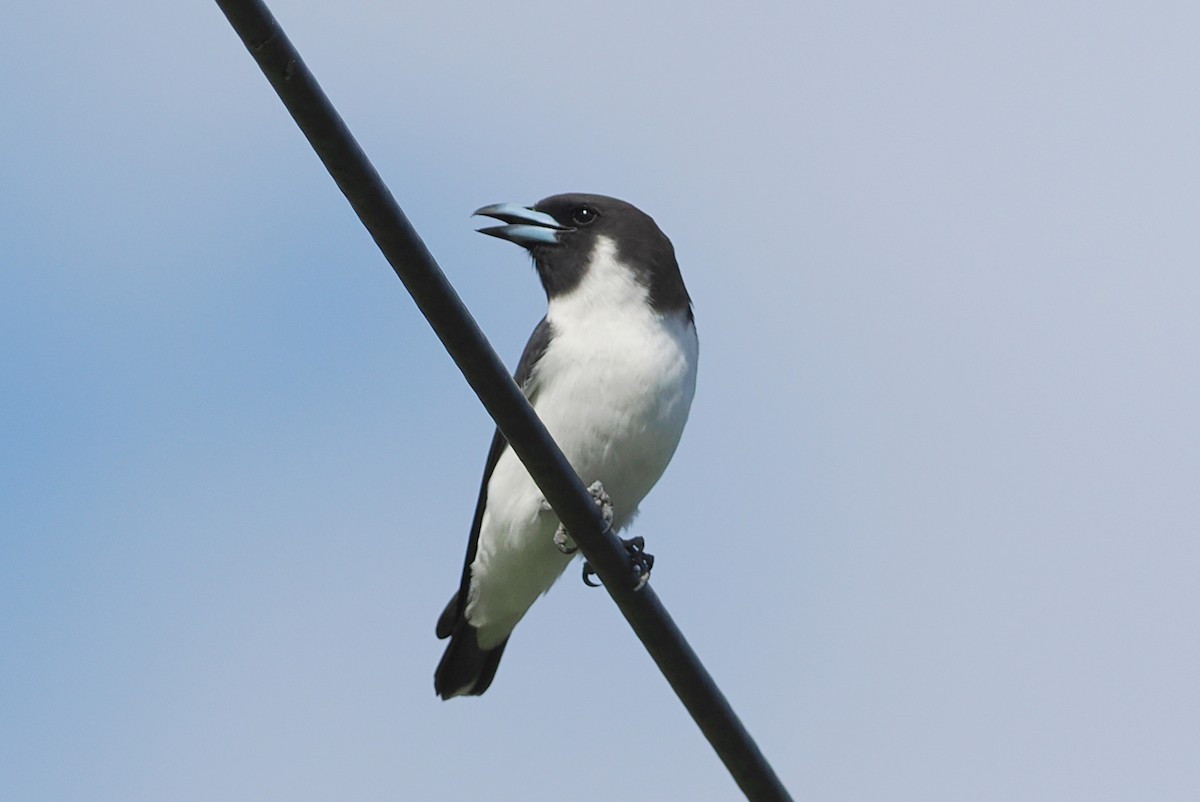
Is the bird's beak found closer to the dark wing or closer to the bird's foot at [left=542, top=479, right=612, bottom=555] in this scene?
the dark wing

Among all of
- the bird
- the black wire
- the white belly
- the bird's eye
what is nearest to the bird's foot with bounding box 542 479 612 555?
the bird

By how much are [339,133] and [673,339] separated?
373cm

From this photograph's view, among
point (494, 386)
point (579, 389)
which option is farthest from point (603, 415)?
point (494, 386)

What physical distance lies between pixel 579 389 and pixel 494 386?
2891 mm

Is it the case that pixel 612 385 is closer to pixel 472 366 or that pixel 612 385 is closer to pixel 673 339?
pixel 673 339

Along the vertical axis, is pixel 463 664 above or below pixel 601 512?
above

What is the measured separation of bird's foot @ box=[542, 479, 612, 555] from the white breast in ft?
0.58

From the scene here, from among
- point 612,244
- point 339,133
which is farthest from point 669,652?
point 612,244

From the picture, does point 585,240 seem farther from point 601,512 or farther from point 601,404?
point 601,512

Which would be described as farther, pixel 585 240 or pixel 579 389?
pixel 585 240

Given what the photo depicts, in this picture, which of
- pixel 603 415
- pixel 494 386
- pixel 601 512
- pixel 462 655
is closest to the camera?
pixel 494 386

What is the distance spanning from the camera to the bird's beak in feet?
23.7

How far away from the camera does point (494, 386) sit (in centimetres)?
392

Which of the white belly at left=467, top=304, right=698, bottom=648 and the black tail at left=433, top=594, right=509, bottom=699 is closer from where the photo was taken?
the white belly at left=467, top=304, right=698, bottom=648
